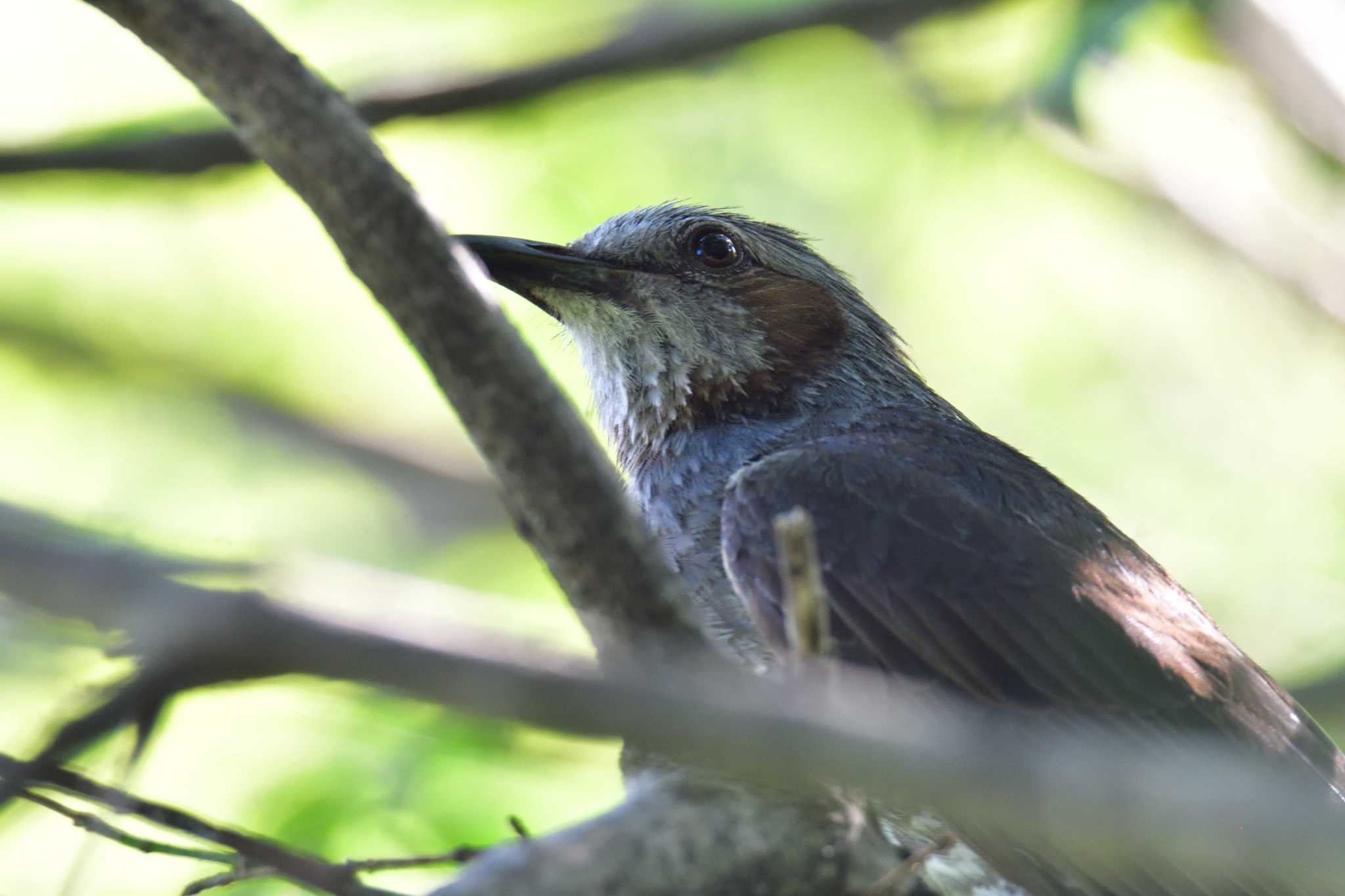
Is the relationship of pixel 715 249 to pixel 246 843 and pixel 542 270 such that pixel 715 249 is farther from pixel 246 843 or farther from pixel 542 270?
pixel 246 843

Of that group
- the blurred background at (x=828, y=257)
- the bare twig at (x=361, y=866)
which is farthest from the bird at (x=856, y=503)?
the blurred background at (x=828, y=257)

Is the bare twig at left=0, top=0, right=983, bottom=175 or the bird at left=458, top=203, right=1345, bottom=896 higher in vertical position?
the bare twig at left=0, top=0, right=983, bottom=175

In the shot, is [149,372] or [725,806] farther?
[149,372]

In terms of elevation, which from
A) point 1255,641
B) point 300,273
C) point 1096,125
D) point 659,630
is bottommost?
point 659,630

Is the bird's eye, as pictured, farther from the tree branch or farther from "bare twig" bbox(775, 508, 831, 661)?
the tree branch

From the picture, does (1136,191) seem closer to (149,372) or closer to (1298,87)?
(1298,87)

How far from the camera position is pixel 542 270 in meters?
4.96

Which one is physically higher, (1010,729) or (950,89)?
(950,89)

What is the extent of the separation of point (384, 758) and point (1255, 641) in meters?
4.47

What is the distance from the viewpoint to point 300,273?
905 cm

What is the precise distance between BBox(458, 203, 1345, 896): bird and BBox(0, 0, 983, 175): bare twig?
1176 mm

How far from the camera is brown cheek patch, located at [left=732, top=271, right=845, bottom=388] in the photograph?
16.7 ft

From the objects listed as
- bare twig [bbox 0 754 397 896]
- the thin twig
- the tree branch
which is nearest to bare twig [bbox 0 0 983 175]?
the thin twig

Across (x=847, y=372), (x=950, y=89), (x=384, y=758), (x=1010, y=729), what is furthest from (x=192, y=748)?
(x=950, y=89)
